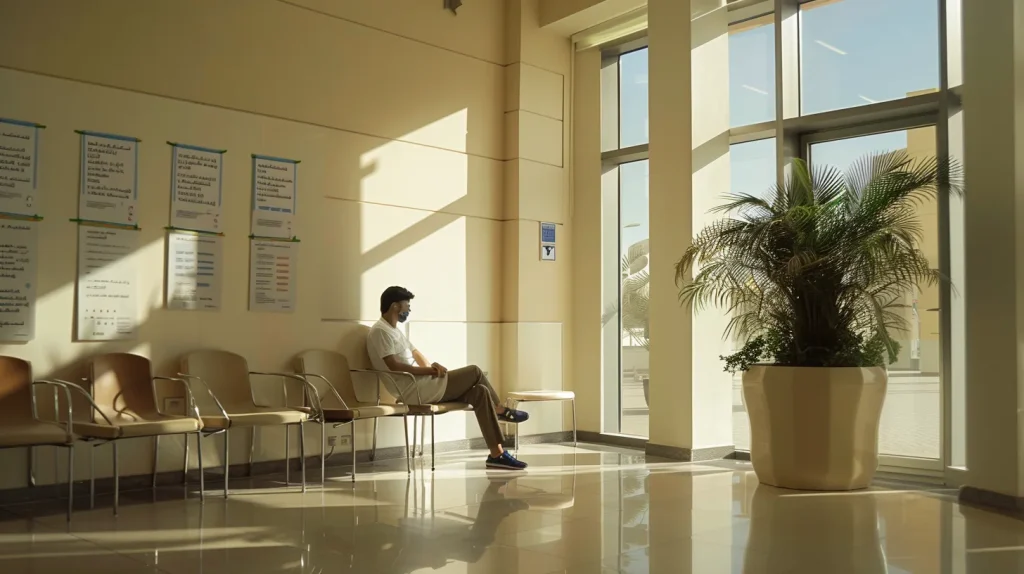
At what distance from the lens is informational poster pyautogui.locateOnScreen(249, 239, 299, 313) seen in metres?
6.35

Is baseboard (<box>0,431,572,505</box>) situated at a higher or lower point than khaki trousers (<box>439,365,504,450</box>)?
lower

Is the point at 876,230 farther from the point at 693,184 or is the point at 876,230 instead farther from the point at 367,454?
the point at 367,454

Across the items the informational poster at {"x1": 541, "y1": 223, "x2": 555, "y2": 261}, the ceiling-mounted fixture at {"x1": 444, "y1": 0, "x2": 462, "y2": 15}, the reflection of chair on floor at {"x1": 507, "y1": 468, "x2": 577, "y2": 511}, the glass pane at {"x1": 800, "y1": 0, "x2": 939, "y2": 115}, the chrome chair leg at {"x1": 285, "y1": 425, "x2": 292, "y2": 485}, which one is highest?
the ceiling-mounted fixture at {"x1": 444, "y1": 0, "x2": 462, "y2": 15}

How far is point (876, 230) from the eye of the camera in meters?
5.57

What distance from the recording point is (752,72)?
7.38m

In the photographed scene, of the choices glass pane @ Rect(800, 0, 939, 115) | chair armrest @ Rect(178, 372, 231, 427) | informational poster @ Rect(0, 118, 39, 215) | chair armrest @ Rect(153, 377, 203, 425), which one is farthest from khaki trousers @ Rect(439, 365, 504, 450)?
glass pane @ Rect(800, 0, 939, 115)

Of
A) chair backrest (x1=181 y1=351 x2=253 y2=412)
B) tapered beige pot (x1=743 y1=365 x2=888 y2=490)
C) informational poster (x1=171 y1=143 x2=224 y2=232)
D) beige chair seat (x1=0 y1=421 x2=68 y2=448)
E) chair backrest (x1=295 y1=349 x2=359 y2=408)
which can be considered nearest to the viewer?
beige chair seat (x1=0 y1=421 x2=68 y2=448)

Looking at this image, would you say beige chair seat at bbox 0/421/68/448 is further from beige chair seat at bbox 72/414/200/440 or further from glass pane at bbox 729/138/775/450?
glass pane at bbox 729/138/775/450

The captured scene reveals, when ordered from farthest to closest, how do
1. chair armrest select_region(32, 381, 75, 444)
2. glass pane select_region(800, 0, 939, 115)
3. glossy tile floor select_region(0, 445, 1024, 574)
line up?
glass pane select_region(800, 0, 939, 115) < chair armrest select_region(32, 381, 75, 444) < glossy tile floor select_region(0, 445, 1024, 574)

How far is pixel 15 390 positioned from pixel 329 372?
2157 mm

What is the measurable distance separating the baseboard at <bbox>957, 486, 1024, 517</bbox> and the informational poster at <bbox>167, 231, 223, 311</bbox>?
4.98 metres

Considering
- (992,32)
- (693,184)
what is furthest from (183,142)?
(992,32)

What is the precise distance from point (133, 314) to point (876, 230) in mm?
4726

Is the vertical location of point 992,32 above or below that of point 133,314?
above
